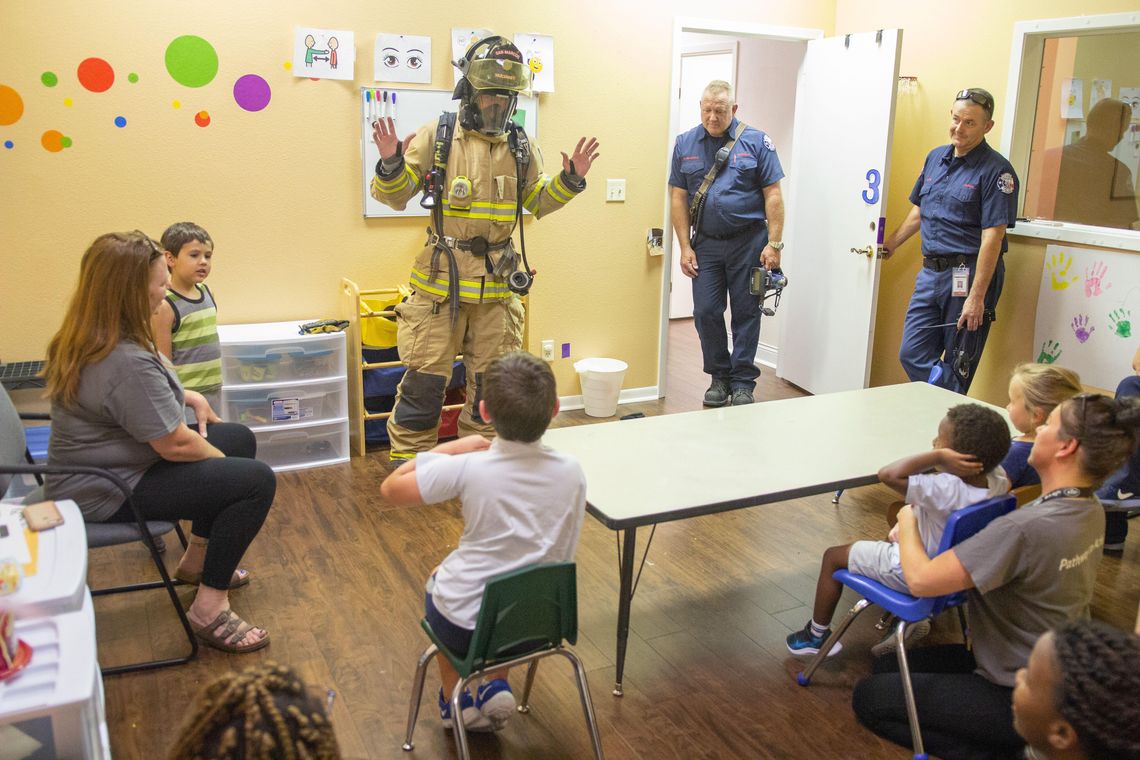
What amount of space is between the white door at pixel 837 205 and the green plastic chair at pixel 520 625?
350 centimetres

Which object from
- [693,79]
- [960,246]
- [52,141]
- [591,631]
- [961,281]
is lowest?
[591,631]

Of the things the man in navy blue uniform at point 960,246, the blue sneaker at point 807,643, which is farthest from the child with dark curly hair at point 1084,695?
the man in navy blue uniform at point 960,246

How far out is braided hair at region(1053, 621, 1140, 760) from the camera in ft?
4.20

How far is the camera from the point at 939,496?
243 centimetres

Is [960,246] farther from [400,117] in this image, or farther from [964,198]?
[400,117]

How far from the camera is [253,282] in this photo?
442 centimetres

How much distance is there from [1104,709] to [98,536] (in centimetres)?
230

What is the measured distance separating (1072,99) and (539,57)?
2566 mm

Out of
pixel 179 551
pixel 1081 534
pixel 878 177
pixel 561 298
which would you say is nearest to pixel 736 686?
pixel 1081 534

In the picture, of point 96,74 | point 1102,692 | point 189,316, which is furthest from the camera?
point 96,74

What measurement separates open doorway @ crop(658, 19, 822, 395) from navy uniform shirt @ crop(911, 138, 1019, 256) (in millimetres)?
1383

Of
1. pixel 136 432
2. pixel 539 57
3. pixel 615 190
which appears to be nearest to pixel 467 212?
pixel 539 57

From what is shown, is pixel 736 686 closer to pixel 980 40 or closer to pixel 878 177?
pixel 878 177

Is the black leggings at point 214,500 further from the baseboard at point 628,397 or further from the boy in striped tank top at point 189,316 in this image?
the baseboard at point 628,397
